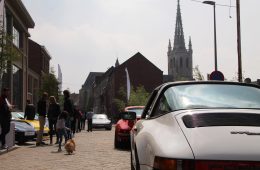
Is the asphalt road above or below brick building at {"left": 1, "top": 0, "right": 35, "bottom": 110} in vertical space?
below

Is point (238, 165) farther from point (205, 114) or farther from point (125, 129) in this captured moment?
point (125, 129)

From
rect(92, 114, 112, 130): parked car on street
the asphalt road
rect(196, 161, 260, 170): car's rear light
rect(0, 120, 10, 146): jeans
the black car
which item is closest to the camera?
rect(196, 161, 260, 170): car's rear light

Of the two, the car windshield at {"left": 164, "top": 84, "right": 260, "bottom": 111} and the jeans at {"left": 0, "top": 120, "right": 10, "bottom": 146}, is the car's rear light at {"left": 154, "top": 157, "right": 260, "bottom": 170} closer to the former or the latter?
the car windshield at {"left": 164, "top": 84, "right": 260, "bottom": 111}

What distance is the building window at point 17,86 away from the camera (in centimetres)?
4078

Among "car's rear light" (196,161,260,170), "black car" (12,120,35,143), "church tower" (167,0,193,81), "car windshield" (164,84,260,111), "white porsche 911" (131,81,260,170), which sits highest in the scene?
"church tower" (167,0,193,81)

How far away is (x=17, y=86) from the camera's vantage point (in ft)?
139

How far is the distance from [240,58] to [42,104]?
31.9 feet

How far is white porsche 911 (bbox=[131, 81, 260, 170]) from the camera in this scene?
3.49 metres

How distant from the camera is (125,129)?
14102 millimetres

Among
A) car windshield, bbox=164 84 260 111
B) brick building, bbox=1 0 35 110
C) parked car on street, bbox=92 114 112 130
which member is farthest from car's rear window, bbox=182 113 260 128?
parked car on street, bbox=92 114 112 130

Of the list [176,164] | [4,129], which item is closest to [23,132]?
[4,129]

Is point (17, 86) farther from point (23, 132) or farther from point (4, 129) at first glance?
point (4, 129)

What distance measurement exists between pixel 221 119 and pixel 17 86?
39758 millimetres

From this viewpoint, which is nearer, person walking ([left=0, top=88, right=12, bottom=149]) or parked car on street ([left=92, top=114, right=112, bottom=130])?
person walking ([left=0, top=88, right=12, bottom=149])
